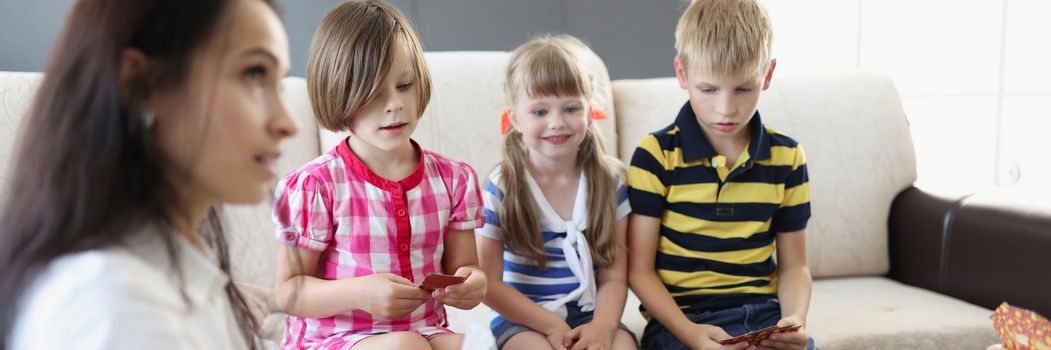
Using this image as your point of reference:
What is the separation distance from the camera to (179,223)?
890 millimetres

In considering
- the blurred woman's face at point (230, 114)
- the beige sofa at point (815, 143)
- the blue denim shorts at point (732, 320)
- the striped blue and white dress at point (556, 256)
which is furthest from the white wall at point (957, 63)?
the blurred woman's face at point (230, 114)

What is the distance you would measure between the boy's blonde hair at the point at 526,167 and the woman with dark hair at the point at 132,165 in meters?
0.99

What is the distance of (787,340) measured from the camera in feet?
5.65

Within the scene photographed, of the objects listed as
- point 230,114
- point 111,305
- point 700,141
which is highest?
point 230,114

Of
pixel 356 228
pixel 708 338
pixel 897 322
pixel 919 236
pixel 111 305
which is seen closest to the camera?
pixel 111 305

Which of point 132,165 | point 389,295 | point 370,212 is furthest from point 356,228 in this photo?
point 132,165

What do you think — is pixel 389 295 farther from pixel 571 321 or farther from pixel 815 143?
pixel 815 143

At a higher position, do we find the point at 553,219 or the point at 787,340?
the point at 553,219

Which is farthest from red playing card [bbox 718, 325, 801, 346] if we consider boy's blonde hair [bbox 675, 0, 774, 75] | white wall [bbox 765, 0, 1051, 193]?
white wall [bbox 765, 0, 1051, 193]

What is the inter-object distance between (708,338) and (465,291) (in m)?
0.52

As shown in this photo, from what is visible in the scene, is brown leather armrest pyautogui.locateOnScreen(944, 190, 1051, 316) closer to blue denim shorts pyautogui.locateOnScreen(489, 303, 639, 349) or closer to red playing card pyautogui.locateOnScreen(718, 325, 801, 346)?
red playing card pyautogui.locateOnScreen(718, 325, 801, 346)

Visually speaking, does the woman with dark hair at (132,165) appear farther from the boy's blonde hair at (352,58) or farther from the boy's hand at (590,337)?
the boy's hand at (590,337)

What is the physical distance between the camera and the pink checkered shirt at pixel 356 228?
1619mm

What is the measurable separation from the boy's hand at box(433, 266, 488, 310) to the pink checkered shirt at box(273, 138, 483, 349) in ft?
0.31
